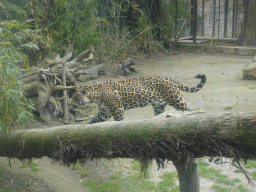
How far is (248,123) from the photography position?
2.21 metres

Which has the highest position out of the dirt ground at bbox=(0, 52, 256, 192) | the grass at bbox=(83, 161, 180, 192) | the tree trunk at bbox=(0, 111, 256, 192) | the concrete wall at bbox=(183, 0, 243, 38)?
the concrete wall at bbox=(183, 0, 243, 38)

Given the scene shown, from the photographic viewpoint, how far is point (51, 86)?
5836 mm

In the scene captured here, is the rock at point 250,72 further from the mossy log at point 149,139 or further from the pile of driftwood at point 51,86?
the mossy log at point 149,139

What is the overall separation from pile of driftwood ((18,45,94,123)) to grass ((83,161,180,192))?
1.93m

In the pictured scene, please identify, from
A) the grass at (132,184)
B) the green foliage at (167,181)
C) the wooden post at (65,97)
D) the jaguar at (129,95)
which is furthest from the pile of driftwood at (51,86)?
the green foliage at (167,181)

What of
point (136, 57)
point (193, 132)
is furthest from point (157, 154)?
point (136, 57)

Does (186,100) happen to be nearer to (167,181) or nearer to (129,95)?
(129,95)

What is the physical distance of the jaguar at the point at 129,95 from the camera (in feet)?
16.9

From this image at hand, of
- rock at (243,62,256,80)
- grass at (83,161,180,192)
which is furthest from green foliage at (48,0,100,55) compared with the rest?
grass at (83,161,180,192)

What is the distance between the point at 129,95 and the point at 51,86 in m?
1.57

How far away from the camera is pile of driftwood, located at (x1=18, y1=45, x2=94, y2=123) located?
18.9 feet

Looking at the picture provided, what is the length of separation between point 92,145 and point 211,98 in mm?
4591

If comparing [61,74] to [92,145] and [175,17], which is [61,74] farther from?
[175,17]

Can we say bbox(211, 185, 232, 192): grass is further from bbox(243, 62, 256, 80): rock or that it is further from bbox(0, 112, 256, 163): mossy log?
bbox(243, 62, 256, 80): rock
